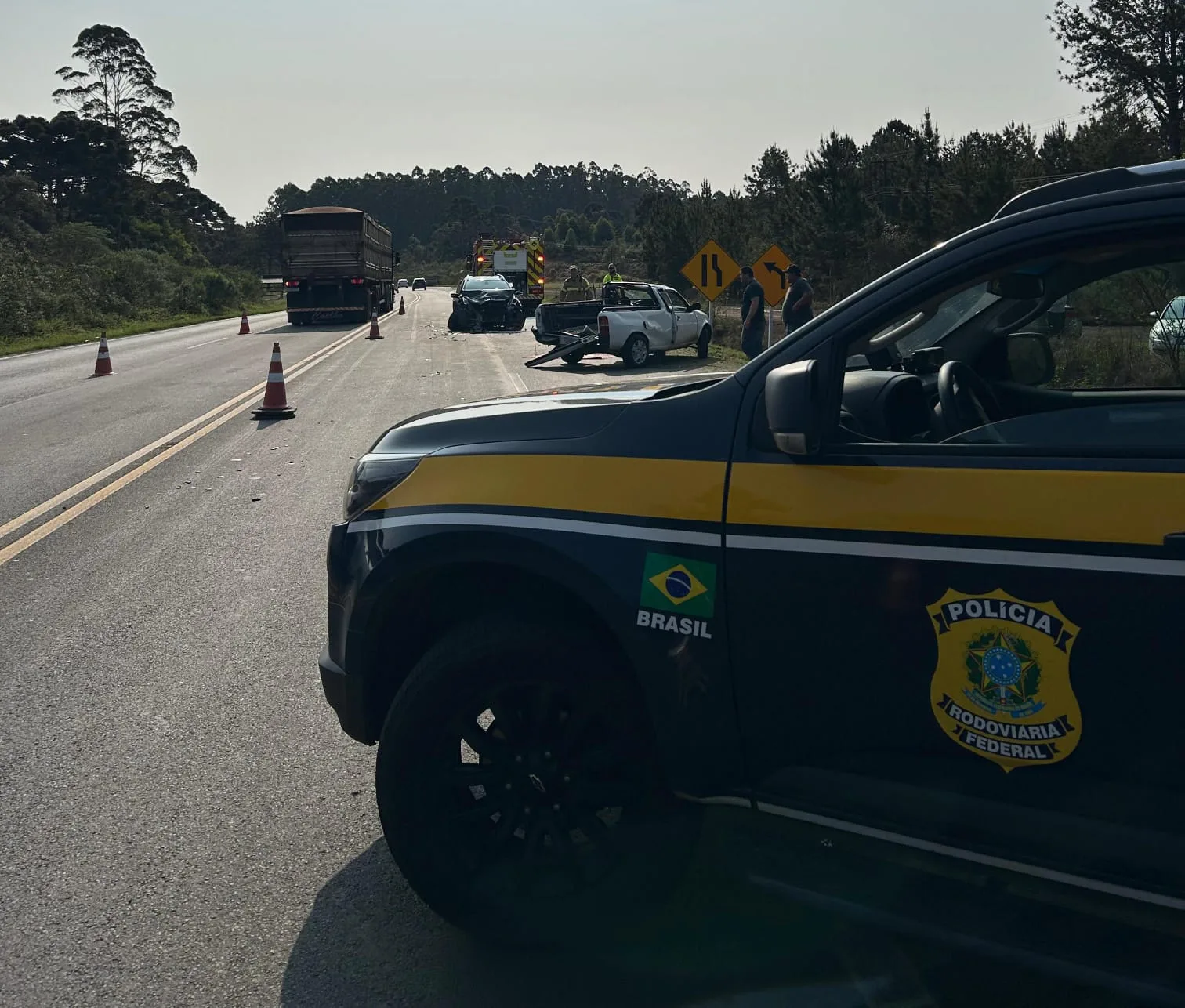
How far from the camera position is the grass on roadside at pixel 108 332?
31359 millimetres

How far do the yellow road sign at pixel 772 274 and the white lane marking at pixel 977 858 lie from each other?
17.7m

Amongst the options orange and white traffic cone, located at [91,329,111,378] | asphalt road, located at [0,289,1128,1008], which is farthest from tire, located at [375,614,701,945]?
orange and white traffic cone, located at [91,329,111,378]

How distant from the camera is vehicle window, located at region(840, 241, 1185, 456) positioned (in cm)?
280

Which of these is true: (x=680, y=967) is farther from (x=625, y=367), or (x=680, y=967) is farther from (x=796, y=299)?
(x=625, y=367)

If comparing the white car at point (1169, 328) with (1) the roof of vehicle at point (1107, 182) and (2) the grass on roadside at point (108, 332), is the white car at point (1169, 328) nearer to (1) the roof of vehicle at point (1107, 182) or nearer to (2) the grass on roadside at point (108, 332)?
(1) the roof of vehicle at point (1107, 182)

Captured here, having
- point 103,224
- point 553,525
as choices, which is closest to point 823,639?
point 553,525

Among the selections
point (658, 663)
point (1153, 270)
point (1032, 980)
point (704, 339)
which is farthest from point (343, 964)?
point (704, 339)

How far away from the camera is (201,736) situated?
4645mm

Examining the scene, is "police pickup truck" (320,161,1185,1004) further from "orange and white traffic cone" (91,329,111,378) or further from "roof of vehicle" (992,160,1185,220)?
"orange and white traffic cone" (91,329,111,378)

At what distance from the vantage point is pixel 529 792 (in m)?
3.06

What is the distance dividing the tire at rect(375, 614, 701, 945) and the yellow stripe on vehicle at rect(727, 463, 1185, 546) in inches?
24.2

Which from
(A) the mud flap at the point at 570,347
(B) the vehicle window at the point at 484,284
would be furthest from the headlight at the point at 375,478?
(B) the vehicle window at the point at 484,284

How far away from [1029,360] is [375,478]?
212cm

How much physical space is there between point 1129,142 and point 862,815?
1406 inches
